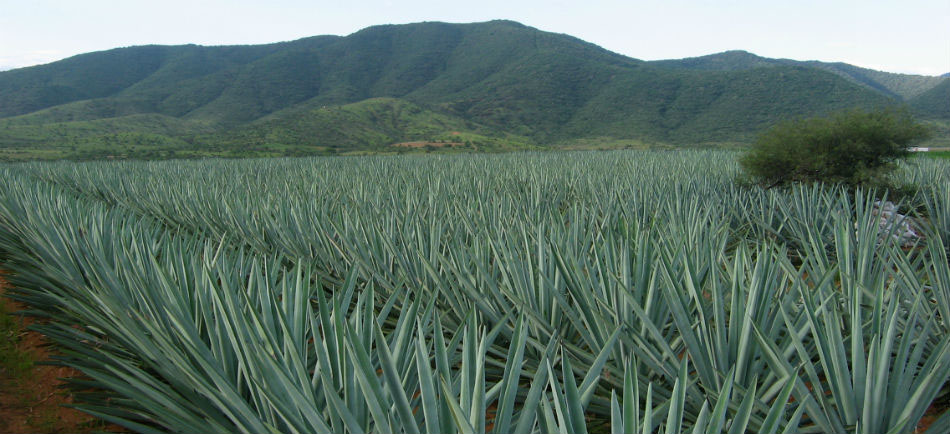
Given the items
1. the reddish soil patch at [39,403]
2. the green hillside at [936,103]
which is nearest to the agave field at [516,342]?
the reddish soil patch at [39,403]

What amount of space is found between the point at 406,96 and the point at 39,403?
3193 inches

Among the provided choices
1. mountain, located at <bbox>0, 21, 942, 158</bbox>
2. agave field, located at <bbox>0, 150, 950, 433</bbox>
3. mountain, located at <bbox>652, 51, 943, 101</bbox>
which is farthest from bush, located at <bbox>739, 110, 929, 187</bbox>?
mountain, located at <bbox>652, 51, 943, 101</bbox>

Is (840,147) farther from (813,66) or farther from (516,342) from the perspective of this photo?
(813,66)

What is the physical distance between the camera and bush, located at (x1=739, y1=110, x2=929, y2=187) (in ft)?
20.3

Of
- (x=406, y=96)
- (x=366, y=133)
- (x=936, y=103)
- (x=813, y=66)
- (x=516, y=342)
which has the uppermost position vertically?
(x=813, y=66)

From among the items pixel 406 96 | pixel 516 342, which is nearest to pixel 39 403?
pixel 516 342

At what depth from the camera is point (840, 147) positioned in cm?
634

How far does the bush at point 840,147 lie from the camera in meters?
6.19

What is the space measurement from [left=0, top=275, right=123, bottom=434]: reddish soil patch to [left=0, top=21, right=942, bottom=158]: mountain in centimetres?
2973

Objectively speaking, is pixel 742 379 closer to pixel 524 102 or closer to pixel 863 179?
pixel 863 179

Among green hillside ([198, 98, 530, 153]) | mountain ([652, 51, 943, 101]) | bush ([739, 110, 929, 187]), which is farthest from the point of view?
mountain ([652, 51, 943, 101])

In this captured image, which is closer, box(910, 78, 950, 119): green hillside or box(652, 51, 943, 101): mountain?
box(910, 78, 950, 119): green hillside

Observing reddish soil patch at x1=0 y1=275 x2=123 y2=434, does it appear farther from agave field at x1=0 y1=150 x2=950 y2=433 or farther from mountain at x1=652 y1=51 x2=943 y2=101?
mountain at x1=652 y1=51 x2=943 y2=101

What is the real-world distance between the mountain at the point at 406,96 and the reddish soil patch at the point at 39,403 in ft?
97.5
